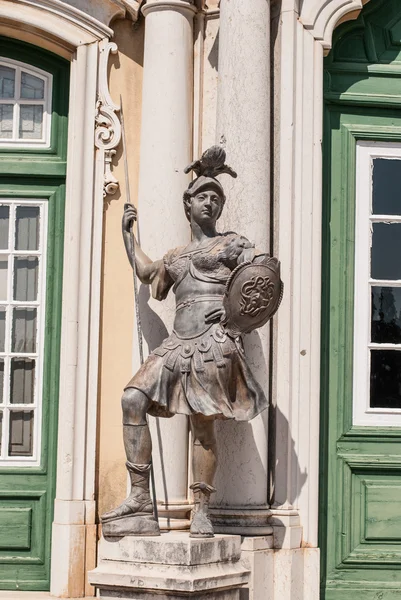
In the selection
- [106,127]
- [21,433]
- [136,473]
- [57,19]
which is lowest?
[136,473]

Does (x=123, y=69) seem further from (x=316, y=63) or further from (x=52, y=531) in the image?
(x=52, y=531)

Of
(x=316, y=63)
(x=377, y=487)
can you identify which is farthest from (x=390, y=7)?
(x=377, y=487)

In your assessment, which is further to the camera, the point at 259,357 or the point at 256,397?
the point at 259,357

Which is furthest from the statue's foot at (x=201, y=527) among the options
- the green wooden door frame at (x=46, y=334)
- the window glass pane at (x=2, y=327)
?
the window glass pane at (x=2, y=327)

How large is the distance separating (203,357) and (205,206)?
0.89 meters

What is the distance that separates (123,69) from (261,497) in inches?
116

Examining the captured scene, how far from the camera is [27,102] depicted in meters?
9.87

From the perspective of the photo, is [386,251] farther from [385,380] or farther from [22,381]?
[22,381]

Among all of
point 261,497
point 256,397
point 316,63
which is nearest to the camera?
point 256,397

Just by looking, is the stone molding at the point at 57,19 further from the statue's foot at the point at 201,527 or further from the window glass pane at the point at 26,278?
the statue's foot at the point at 201,527

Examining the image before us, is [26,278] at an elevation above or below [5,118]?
below

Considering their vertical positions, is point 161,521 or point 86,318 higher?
point 86,318

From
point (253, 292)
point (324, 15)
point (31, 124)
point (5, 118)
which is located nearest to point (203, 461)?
point (253, 292)

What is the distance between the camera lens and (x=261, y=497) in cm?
893
